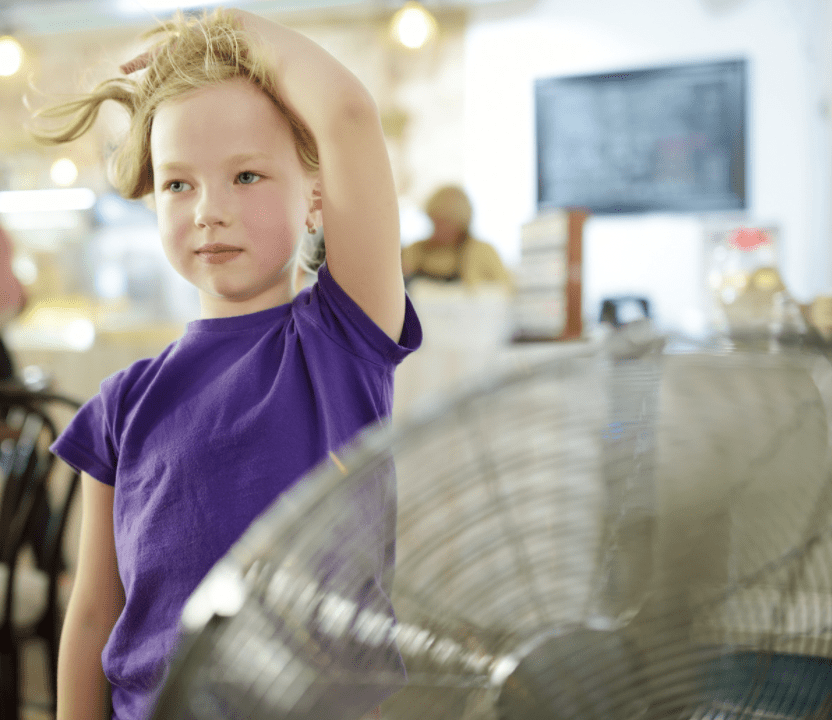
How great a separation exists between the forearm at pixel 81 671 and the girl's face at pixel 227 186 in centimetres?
30

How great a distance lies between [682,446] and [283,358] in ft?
1.12

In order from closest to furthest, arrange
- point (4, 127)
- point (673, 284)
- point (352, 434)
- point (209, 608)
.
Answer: point (209, 608), point (352, 434), point (673, 284), point (4, 127)

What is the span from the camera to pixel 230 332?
59 cm

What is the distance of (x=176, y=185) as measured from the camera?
564 millimetres

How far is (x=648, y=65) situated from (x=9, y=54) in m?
3.54

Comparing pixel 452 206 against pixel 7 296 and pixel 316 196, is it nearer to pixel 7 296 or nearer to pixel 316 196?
pixel 7 296

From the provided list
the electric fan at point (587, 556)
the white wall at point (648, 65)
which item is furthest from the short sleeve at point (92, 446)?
the white wall at point (648, 65)

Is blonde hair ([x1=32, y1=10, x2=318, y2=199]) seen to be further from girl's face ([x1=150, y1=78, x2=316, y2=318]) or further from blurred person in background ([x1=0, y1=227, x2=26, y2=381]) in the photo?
blurred person in background ([x1=0, y1=227, x2=26, y2=381])

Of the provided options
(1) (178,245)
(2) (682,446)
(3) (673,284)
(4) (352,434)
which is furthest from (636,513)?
(3) (673,284)

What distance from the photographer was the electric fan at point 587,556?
0.26 meters

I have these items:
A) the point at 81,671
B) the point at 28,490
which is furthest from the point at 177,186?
the point at 28,490

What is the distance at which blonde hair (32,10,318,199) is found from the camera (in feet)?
1.78

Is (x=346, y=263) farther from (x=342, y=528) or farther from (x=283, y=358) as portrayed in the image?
(x=342, y=528)

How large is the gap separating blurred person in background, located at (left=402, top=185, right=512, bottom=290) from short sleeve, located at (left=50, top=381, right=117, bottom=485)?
9.04 ft
